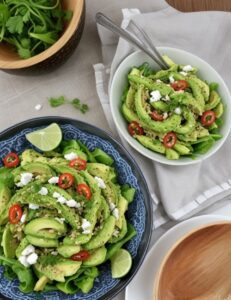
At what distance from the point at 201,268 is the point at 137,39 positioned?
0.79m

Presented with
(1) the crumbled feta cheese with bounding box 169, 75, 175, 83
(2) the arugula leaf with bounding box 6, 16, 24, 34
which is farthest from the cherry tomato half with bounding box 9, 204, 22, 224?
(1) the crumbled feta cheese with bounding box 169, 75, 175, 83

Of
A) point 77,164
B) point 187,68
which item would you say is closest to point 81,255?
Result: point 77,164

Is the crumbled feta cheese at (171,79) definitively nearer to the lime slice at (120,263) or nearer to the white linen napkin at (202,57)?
the white linen napkin at (202,57)

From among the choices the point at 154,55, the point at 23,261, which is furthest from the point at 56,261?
the point at 154,55

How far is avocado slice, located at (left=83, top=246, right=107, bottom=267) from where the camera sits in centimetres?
144

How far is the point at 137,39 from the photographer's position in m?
1.70

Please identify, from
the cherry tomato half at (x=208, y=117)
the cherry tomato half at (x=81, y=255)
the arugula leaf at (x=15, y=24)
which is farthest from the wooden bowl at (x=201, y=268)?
the arugula leaf at (x=15, y=24)

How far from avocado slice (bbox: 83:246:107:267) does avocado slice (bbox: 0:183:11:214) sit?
0.29 m

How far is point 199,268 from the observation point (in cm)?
155

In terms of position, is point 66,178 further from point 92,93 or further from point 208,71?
point 208,71

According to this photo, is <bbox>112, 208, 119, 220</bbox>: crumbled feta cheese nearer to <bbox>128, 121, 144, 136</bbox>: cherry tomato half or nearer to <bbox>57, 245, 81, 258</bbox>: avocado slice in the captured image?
<bbox>57, 245, 81, 258</bbox>: avocado slice

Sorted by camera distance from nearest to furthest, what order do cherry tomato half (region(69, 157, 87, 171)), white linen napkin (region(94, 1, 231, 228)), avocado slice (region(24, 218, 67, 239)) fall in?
avocado slice (region(24, 218, 67, 239)), cherry tomato half (region(69, 157, 87, 171)), white linen napkin (region(94, 1, 231, 228))

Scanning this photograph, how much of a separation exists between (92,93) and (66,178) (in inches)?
17.8

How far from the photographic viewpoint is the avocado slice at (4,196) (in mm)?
1455
